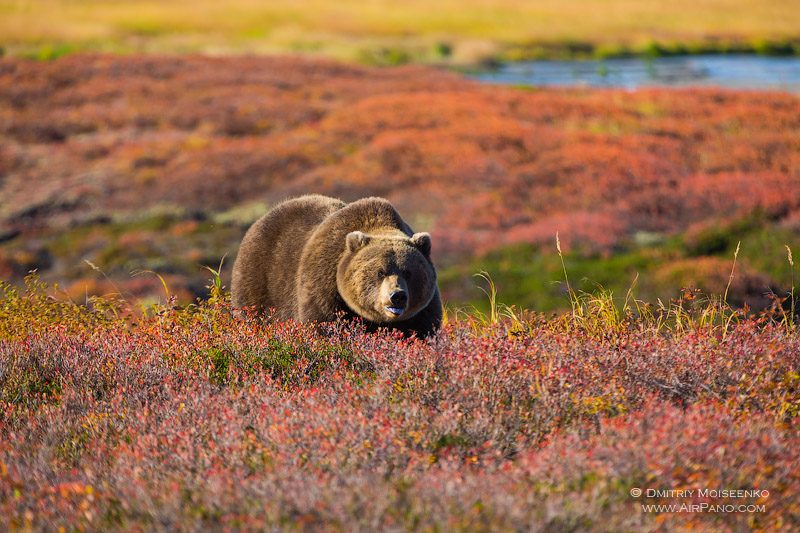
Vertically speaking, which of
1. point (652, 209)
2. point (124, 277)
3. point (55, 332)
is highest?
point (55, 332)

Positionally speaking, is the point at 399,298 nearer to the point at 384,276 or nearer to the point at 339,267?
the point at 384,276

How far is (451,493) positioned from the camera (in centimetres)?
372

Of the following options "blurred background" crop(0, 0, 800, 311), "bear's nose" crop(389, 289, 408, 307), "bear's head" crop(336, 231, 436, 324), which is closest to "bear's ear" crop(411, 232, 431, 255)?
"bear's head" crop(336, 231, 436, 324)

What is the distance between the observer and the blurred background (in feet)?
64.2

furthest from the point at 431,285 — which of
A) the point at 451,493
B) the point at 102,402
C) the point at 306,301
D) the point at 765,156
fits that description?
the point at 765,156

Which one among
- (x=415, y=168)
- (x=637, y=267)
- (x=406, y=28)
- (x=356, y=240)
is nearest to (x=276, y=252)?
(x=356, y=240)

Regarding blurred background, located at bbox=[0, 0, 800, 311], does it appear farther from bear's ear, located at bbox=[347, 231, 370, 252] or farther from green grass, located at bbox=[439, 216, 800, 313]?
bear's ear, located at bbox=[347, 231, 370, 252]

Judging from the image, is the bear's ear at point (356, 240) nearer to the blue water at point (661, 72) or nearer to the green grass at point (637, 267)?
the green grass at point (637, 267)

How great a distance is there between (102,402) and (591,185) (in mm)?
19690

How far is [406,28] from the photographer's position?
71.9 m

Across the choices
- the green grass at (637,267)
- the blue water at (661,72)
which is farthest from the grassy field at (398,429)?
the blue water at (661,72)

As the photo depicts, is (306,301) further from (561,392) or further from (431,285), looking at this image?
(561,392)

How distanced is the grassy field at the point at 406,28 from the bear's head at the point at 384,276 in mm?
43196

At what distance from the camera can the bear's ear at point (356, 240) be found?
7.09 meters
